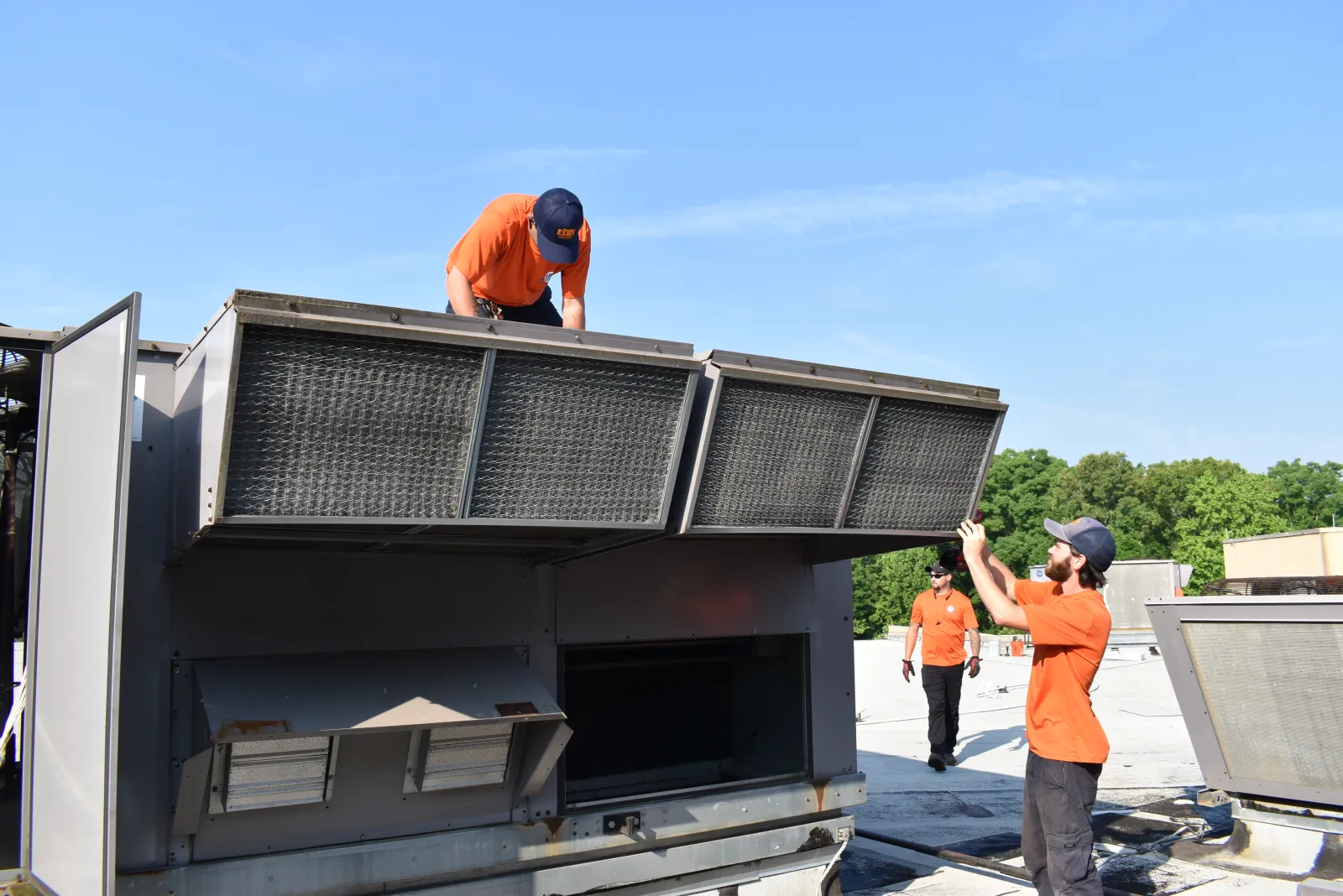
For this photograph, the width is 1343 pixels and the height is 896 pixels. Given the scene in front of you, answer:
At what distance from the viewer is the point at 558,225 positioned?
14.9 feet

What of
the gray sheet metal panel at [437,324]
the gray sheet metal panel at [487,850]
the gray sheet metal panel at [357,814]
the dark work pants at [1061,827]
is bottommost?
the dark work pants at [1061,827]

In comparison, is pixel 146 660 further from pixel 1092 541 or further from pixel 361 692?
pixel 1092 541

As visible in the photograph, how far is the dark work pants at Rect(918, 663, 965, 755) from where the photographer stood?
9.57m

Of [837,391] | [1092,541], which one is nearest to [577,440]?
[837,391]

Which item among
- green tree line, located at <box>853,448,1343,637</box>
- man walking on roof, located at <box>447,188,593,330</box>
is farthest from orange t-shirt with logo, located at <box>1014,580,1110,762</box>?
green tree line, located at <box>853,448,1343,637</box>

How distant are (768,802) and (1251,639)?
112 inches

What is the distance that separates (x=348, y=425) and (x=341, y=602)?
99 centimetres

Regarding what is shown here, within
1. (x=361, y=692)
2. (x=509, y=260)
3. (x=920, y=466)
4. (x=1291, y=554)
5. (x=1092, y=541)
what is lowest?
(x=361, y=692)

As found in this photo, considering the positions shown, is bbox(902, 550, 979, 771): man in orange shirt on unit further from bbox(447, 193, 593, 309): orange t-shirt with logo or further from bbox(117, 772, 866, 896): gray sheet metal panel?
bbox(447, 193, 593, 309): orange t-shirt with logo

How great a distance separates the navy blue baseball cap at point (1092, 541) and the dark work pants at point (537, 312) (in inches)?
92.3

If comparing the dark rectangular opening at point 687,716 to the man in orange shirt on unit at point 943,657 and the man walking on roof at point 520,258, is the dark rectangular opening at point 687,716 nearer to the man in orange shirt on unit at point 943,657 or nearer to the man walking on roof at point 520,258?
the man walking on roof at point 520,258

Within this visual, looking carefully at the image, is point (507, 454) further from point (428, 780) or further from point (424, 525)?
point (428, 780)

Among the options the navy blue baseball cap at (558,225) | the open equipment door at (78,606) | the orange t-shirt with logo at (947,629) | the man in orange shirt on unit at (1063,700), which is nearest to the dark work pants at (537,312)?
the navy blue baseball cap at (558,225)

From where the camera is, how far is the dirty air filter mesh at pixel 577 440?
335 centimetres
